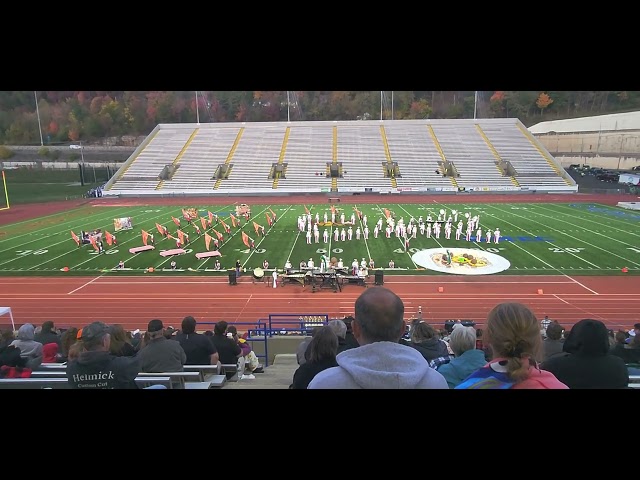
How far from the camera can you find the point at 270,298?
47.2 feet

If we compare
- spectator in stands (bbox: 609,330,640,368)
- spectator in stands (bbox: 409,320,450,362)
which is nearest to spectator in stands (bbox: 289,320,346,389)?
spectator in stands (bbox: 409,320,450,362)

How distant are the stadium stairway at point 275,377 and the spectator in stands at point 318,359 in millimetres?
1726

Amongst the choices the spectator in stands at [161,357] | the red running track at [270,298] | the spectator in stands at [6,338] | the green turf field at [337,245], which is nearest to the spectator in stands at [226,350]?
the spectator in stands at [161,357]

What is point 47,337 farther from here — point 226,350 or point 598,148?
point 598,148

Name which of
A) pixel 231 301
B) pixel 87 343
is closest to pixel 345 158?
pixel 231 301

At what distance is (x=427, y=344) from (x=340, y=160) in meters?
42.0

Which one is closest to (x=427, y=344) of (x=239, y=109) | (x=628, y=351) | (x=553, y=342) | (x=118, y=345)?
(x=553, y=342)

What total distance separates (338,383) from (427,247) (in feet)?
62.1

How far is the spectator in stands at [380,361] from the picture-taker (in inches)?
67.9

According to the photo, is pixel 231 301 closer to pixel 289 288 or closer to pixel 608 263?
pixel 289 288

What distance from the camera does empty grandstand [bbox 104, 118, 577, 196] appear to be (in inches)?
1602

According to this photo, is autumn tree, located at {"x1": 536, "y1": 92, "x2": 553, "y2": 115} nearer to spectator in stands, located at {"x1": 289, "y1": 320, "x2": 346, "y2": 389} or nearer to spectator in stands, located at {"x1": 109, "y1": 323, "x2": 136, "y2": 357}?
spectator in stands, located at {"x1": 109, "y1": 323, "x2": 136, "y2": 357}

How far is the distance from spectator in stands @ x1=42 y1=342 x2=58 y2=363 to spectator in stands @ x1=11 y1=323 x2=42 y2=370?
1.29 feet

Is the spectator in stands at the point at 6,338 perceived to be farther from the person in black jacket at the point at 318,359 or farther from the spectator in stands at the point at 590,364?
the spectator in stands at the point at 590,364
